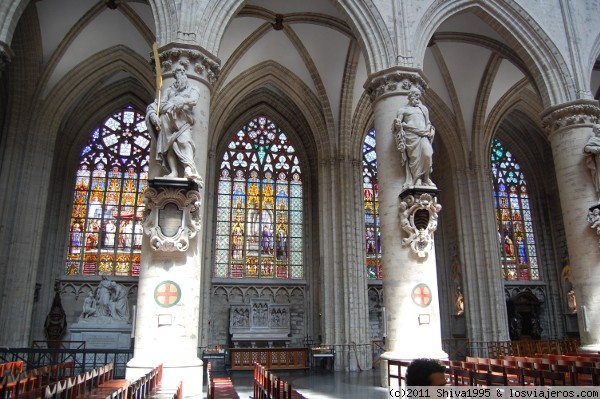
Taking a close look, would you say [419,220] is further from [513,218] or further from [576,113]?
[513,218]

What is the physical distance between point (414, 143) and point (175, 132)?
485 cm

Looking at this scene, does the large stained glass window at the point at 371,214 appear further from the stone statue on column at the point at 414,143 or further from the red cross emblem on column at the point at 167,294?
the red cross emblem on column at the point at 167,294

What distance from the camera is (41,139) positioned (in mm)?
15336

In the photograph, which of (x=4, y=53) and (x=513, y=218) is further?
(x=513, y=218)

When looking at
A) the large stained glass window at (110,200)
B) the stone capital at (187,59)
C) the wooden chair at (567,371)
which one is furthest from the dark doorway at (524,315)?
the stone capital at (187,59)

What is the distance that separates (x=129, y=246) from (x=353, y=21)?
11.9 meters

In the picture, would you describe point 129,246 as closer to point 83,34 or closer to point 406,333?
point 83,34

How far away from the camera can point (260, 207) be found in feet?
66.4

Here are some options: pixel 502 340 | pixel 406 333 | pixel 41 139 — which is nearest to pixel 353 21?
pixel 406 333

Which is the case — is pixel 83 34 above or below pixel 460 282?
A: above

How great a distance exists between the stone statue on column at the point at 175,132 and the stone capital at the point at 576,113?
942 centimetres

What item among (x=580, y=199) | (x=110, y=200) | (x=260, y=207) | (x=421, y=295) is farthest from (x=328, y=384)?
(x=110, y=200)

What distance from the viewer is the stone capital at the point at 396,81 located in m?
11.3

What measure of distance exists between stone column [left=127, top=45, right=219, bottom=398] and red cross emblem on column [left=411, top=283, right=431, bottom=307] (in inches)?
172
